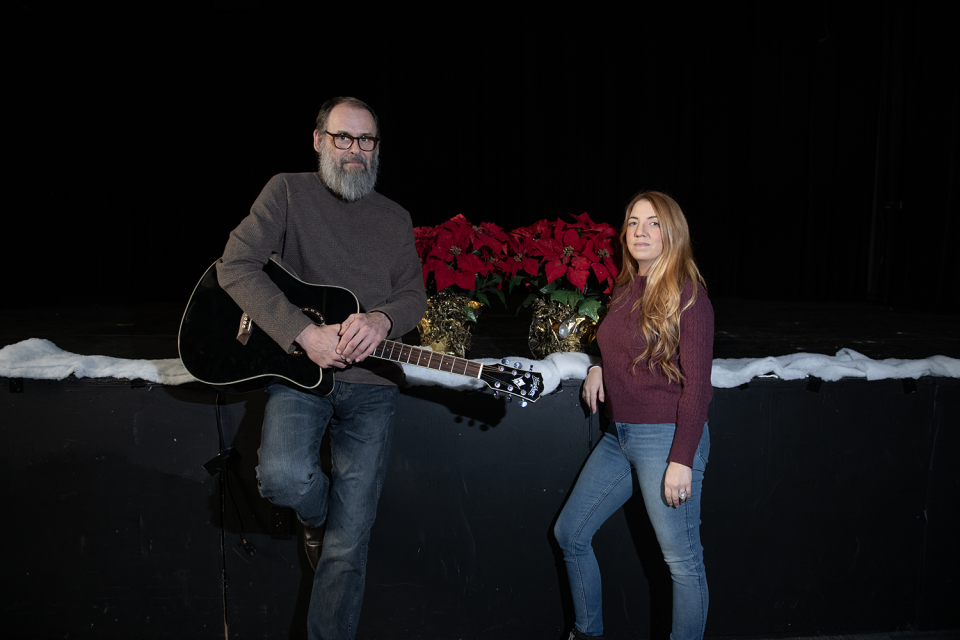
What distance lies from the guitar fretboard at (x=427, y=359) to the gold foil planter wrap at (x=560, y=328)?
0.54 metres

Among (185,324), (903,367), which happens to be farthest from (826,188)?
(185,324)

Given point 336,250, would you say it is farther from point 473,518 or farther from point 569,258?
point 473,518

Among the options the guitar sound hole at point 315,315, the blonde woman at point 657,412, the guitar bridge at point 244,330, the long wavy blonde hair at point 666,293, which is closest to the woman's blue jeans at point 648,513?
the blonde woman at point 657,412

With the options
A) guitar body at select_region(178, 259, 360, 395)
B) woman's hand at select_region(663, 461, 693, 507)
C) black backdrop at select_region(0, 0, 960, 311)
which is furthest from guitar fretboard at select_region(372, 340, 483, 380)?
black backdrop at select_region(0, 0, 960, 311)

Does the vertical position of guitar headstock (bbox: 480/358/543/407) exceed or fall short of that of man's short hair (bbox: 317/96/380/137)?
it falls short

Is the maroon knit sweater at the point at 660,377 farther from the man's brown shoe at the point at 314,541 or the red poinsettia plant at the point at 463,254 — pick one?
the man's brown shoe at the point at 314,541

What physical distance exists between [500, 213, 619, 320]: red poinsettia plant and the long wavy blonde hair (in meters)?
0.32

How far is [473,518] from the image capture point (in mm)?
1749

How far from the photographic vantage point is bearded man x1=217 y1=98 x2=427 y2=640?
1.43 metres

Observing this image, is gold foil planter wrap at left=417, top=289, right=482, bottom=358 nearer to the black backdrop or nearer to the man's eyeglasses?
the man's eyeglasses

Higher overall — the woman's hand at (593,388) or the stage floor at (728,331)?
the woman's hand at (593,388)

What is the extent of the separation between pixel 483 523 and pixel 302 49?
4464 mm

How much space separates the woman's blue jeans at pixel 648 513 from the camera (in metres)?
1.42

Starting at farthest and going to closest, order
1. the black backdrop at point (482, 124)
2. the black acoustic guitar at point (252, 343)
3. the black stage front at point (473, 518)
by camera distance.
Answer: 1. the black backdrop at point (482, 124)
2. the black stage front at point (473, 518)
3. the black acoustic guitar at point (252, 343)
